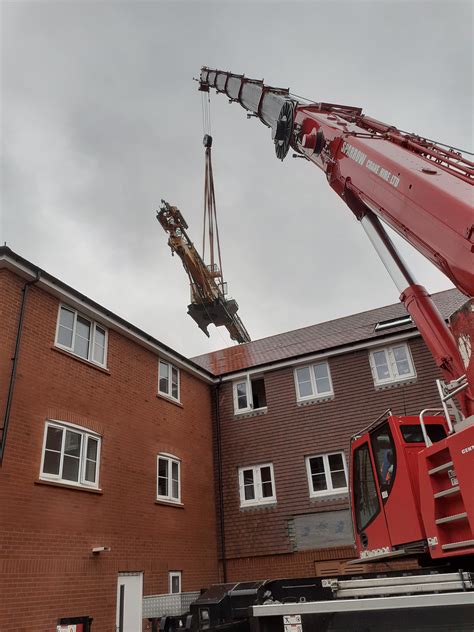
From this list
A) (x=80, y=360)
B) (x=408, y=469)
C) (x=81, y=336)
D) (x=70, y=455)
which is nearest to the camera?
(x=408, y=469)

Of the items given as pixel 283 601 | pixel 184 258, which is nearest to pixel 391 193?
pixel 283 601

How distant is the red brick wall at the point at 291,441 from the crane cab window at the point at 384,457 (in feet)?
27.6

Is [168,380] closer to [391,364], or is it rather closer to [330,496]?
[330,496]

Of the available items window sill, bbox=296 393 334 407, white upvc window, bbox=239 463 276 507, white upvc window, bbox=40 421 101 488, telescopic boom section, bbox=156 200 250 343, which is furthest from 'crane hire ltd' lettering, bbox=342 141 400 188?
telescopic boom section, bbox=156 200 250 343

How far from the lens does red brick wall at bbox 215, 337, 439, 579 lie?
14836 millimetres

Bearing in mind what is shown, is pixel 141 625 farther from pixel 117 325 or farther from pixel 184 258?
pixel 184 258

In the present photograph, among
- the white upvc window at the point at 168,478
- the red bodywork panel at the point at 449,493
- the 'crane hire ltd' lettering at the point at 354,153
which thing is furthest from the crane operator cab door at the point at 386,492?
the white upvc window at the point at 168,478

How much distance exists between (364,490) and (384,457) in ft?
2.38

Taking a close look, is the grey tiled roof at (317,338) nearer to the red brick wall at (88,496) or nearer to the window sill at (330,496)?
the red brick wall at (88,496)

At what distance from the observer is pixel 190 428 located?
52.8 ft

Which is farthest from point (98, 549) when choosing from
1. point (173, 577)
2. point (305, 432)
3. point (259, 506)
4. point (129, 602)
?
point (305, 432)

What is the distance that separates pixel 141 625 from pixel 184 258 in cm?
1400

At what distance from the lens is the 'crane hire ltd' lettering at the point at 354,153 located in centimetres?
698

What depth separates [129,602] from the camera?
11.3 m
